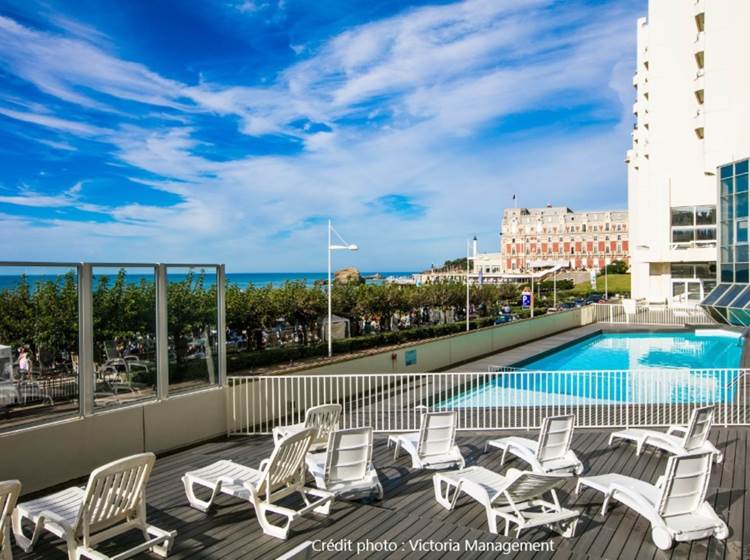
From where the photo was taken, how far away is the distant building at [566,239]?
10612 cm

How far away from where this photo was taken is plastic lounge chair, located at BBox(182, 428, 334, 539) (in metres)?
4.61

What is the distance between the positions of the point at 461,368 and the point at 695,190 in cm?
2664

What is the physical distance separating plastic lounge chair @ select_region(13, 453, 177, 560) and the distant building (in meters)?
106

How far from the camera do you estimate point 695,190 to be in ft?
111

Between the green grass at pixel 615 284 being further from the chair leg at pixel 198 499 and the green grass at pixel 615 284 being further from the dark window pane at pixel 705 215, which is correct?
the chair leg at pixel 198 499

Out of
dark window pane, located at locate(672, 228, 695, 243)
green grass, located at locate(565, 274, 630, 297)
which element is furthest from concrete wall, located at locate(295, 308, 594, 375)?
green grass, located at locate(565, 274, 630, 297)

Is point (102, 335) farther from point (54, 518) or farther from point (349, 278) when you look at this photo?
point (349, 278)

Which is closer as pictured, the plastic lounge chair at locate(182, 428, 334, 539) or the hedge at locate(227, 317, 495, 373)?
the plastic lounge chair at locate(182, 428, 334, 539)

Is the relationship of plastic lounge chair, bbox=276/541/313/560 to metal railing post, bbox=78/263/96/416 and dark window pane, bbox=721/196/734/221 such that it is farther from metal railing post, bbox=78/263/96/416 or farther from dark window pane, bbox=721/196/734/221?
dark window pane, bbox=721/196/734/221

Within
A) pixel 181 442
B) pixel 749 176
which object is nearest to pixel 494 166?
pixel 749 176

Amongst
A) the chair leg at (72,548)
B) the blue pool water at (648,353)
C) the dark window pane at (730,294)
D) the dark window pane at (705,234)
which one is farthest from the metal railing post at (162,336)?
the dark window pane at (705,234)

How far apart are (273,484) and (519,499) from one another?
2202mm

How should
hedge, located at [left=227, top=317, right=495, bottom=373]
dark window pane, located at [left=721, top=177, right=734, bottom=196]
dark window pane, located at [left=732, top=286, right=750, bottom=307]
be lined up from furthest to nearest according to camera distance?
1. dark window pane, located at [left=721, top=177, right=734, bottom=196]
2. hedge, located at [left=227, top=317, right=495, bottom=373]
3. dark window pane, located at [left=732, top=286, right=750, bottom=307]

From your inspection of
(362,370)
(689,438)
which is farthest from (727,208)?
(689,438)
